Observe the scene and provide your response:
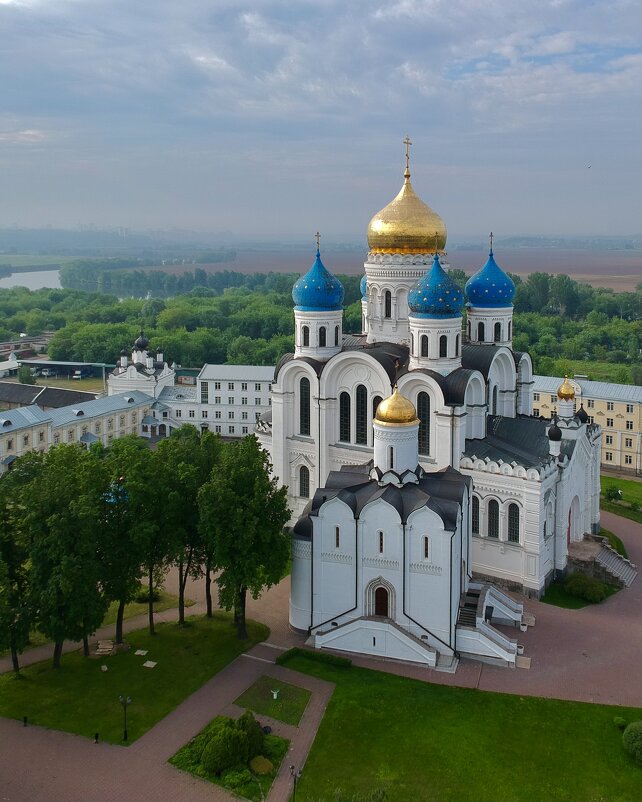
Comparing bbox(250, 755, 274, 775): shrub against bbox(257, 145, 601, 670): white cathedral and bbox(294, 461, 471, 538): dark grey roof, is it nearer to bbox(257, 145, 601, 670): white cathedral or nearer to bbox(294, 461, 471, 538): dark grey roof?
bbox(257, 145, 601, 670): white cathedral

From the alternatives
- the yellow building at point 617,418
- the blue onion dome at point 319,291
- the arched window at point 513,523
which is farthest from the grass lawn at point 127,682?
the yellow building at point 617,418

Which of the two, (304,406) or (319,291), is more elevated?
(319,291)

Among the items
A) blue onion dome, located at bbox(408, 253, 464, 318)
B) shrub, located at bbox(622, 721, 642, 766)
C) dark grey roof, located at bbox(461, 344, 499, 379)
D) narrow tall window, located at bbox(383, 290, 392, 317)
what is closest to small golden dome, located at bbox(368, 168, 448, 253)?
narrow tall window, located at bbox(383, 290, 392, 317)

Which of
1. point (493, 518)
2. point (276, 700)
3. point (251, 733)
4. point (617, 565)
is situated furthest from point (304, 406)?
point (251, 733)

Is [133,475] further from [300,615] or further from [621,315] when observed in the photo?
[621,315]

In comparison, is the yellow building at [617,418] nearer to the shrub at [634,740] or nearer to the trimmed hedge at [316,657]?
the trimmed hedge at [316,657]

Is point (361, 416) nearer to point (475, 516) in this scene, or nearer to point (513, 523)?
point (475, 516)
